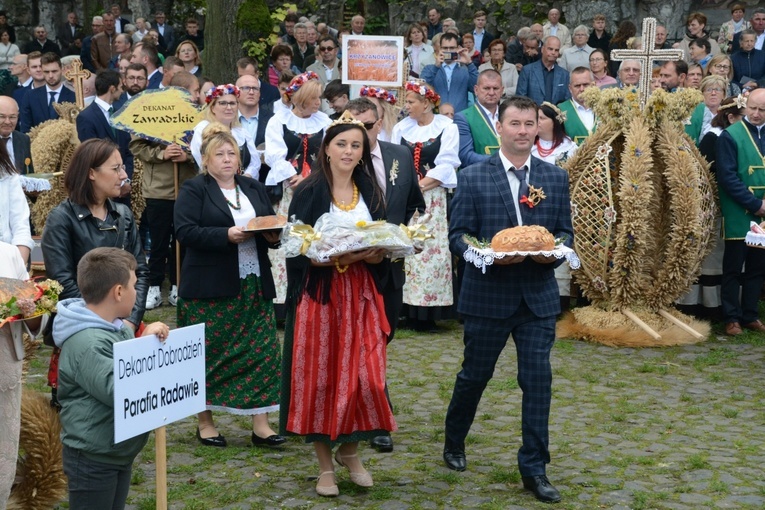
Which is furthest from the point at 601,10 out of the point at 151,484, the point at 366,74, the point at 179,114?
the point at 151,484

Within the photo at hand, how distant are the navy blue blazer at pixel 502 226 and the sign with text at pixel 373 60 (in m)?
4.98

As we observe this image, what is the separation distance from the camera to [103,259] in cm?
436

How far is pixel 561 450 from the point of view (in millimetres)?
6664

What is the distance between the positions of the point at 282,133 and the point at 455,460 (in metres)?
4.10

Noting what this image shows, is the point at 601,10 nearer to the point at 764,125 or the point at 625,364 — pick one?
the point at 764,125

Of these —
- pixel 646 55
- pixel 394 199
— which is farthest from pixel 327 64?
pixel 394 199

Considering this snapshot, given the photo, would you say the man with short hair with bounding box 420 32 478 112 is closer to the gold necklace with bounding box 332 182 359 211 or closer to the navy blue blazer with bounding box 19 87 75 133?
the navy blue blazer with bounding box 19 87 75 133

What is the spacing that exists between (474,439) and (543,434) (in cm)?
111

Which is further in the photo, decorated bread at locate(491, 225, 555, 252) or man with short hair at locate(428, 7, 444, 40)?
man with short hair at locate(428, 7, 444, 40)

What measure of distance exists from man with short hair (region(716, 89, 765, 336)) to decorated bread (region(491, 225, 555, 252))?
15.8ft

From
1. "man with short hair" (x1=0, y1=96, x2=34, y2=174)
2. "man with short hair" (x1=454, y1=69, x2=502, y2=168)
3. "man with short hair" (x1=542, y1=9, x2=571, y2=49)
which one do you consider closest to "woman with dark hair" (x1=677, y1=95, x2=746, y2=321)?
"man with short hair" (x1=454, y1=69, x2=502, y2=168)

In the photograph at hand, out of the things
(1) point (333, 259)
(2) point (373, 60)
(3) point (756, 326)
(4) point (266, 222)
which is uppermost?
(2) point (373, 60)

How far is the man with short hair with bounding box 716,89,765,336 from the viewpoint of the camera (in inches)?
389

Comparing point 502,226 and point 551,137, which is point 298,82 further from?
point 502,226
